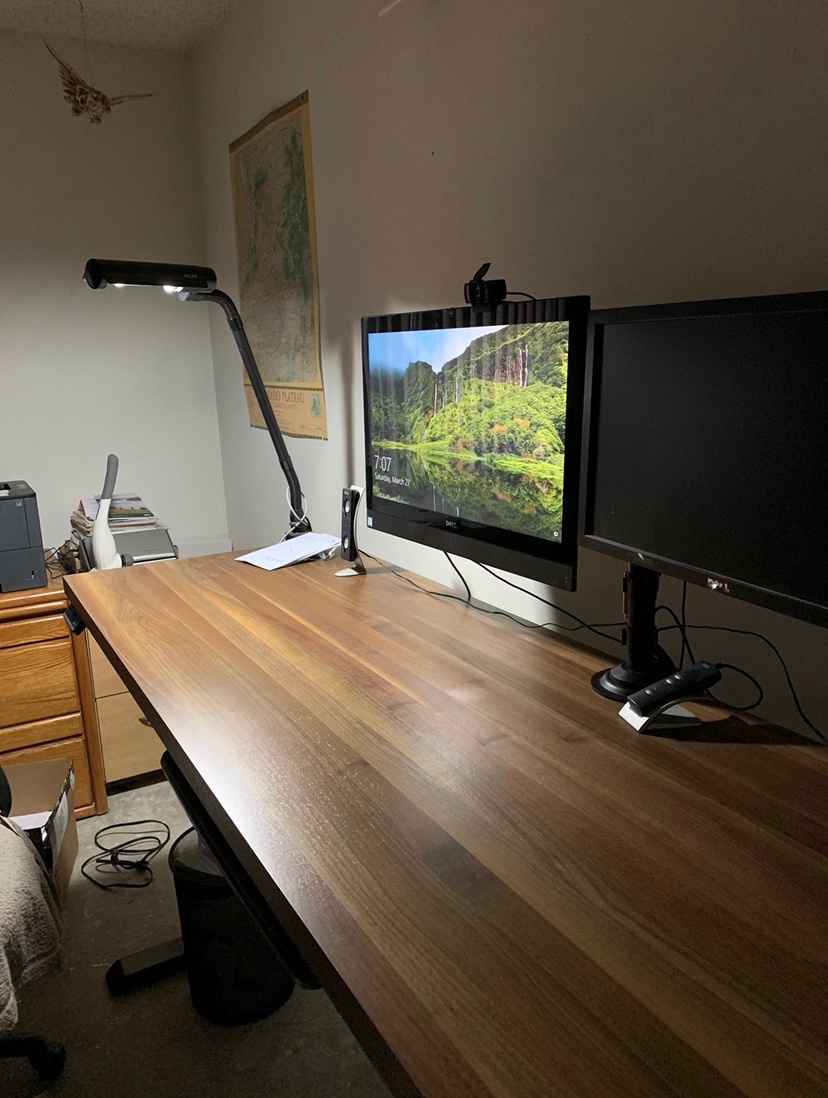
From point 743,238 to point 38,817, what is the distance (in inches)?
80.2

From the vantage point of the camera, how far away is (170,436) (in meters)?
3.12

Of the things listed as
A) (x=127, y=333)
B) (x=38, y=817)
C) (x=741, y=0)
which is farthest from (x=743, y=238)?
(x=127, y=333)

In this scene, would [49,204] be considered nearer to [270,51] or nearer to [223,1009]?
[270,51]

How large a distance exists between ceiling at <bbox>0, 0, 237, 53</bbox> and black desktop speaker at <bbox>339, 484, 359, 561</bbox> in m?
1.69

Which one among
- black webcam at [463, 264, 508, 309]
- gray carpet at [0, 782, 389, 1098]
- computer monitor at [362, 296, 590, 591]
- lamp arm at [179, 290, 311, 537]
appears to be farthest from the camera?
lamp arm at [179, 290, 311, 537]

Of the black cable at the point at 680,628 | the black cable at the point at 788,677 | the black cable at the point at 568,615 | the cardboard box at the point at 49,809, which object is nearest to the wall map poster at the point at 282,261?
the black cable at the point at 568,615

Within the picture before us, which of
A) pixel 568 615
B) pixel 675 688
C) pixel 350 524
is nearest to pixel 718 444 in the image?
pixel 675 688

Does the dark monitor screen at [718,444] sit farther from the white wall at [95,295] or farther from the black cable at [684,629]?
the white wall at [95,295]

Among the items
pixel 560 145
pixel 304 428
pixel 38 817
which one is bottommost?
pixel 38 817

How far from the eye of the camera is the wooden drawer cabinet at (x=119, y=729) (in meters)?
2.50

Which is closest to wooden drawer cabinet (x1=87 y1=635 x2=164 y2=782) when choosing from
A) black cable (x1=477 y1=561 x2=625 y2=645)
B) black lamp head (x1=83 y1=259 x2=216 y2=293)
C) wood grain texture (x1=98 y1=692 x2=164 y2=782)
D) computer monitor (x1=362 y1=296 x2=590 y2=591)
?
wood grain texture (x1=98 y1=692 x2=164 y2=782)

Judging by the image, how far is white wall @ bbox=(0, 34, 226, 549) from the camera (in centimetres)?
271

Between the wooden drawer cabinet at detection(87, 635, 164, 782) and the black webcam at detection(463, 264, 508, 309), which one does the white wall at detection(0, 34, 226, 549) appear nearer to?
the wooden drawer cabinet at detection(87, 635, 164, 782)

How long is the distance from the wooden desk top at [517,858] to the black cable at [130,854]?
1.06 meters
